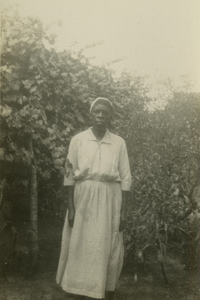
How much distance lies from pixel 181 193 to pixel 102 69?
1792 millimetres

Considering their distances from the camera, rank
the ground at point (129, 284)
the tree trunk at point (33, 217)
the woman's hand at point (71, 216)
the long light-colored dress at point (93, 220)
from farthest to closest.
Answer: the tree trunk at point (33, 217) < the ground at point (129, 284) < the woman's hand at point (71, 216) < the long light-colored dress at point (93, 220)

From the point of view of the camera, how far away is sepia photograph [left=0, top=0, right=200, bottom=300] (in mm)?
2740

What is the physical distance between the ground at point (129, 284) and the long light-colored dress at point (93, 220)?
0.27m

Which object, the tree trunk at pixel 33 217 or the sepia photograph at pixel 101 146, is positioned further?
the tree trunk at pixel 33 217

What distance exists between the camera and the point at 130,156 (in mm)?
3678

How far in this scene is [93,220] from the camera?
8.92 feet

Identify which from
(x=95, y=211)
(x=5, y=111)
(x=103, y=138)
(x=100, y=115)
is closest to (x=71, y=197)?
(x=95, y=211)

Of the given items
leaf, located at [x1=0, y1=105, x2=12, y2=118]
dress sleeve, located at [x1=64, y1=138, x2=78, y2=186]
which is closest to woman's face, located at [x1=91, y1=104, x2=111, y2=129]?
dress sleeve, located at [x1=64, y1=138, x2=78, y2=186]

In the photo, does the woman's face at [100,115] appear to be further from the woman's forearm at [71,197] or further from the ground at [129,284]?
the ground at [129,284]

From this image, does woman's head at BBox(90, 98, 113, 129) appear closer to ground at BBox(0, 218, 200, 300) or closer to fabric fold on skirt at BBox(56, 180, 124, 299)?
fabric fold on skirt at BBox(56, 180, 124, 299)

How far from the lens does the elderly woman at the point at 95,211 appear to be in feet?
8.84

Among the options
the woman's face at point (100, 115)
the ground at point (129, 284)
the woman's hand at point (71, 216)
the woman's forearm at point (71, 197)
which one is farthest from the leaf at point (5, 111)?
the ground at point (129, 284)

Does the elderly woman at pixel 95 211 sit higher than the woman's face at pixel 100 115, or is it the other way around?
the woman's face at pixel 100 115

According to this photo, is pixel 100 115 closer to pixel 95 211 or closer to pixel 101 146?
pixel 101 146
